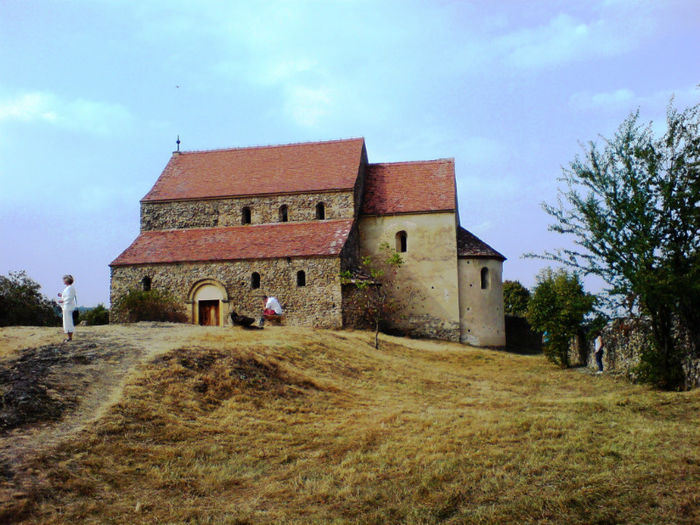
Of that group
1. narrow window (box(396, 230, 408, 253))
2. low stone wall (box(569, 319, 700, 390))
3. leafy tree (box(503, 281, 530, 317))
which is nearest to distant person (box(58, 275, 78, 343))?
low stone wall (box(569, 319, 700, 390))

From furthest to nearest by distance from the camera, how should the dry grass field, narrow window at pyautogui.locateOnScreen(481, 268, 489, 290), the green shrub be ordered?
narrow window at pyautogui.locateOnScreen(481, 268, 489, 290)
the green shrub
the dry grass field

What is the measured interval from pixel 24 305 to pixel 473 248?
79.3ft

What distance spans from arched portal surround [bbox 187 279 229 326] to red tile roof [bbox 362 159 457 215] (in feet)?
29.4

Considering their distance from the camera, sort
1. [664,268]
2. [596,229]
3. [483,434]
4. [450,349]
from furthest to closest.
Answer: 1. [450,349]
2. [596,229]
3. [664,268]
4. [483,434]

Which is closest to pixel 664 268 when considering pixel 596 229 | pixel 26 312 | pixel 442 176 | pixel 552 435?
pixel 596 229

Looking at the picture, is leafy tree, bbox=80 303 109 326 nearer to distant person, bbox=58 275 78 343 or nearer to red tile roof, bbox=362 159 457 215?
red tile roof, bbox=362 159 457 215

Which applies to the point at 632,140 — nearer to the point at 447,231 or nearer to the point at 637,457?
the point at 637,457

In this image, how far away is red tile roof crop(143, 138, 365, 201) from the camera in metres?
31.7

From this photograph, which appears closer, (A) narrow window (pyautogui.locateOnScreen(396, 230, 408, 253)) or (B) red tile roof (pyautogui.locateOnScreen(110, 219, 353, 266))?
(B) red tile roof (pyautogui.locateOnScreen(110, 219, 353, 266))

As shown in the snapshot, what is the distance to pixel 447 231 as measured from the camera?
30.6 metres

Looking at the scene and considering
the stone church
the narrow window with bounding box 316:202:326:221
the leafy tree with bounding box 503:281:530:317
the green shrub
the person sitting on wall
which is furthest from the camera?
the leafy tree with bounding box 503:281:530:317

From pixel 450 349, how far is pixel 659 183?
553 inches

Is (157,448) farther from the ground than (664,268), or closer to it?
closer to it

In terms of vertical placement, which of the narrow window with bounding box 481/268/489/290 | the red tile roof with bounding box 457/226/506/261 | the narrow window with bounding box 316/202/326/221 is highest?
the narrow window with bounding box 316/202/326/221
